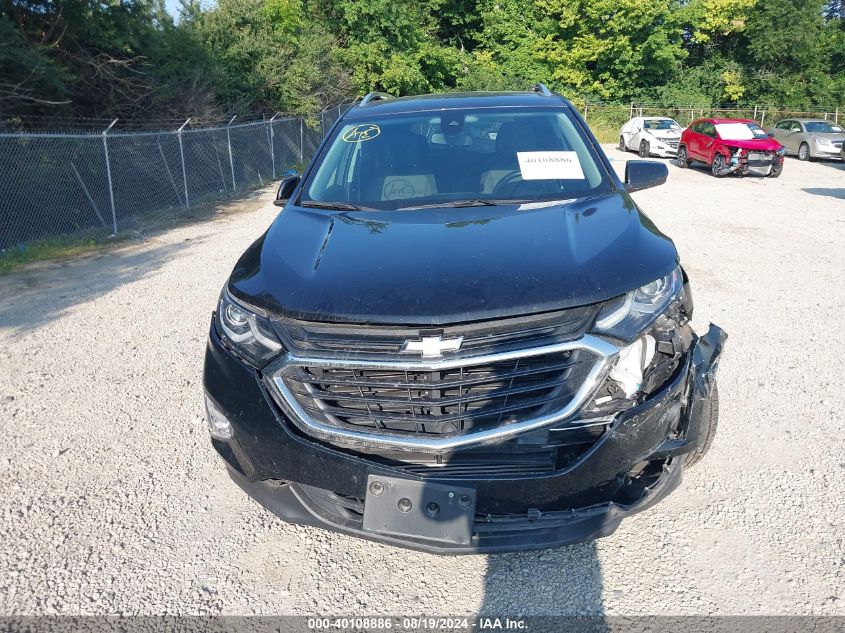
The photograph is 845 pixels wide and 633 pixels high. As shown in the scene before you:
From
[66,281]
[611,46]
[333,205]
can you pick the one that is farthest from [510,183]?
[611,46]

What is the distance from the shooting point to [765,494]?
325cm

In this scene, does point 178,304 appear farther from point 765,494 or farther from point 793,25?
point 793,25

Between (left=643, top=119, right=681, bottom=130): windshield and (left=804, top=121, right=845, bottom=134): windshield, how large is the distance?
4485 millimetres

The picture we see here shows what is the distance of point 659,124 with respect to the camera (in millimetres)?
25953

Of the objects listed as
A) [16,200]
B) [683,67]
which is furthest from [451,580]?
[683,67]

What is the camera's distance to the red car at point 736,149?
1777 centimetres

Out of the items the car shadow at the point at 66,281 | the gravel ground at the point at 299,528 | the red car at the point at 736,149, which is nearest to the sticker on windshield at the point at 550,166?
the gravel ground at the point at 299,528

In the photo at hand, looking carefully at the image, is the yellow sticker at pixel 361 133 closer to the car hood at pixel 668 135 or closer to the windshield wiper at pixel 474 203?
the windshield wiper at pixel 474 203

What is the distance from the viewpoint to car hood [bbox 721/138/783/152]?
17672 millimetres

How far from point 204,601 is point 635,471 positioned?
69.6 inches

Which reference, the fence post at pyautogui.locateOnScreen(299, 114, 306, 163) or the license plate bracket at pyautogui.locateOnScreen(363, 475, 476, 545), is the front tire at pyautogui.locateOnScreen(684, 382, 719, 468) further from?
the fence post at pyautogui.locateOnScreen(299, 114, 306, 163)

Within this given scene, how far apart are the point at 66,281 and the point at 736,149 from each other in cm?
1695

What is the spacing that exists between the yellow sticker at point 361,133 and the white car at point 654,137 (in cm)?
2248

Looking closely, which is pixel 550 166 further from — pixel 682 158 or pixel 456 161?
pixel 682 158
